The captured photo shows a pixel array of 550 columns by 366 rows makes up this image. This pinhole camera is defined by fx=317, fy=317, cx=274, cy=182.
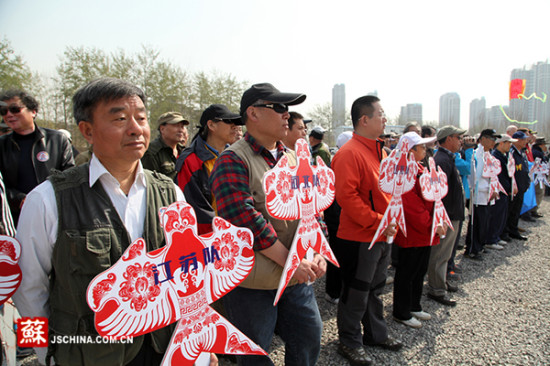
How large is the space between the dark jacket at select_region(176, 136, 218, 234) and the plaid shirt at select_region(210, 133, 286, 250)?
0.95m

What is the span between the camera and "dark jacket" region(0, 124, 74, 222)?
2.78 metres

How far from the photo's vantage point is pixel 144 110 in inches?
53.2

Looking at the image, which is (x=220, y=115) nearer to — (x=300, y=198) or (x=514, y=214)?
(x=300, y=198)

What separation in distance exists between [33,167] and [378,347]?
3562 mm

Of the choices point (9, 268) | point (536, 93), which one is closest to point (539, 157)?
point (9, 268)

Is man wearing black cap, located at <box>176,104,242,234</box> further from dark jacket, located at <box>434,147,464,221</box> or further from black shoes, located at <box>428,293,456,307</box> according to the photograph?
black shoes, located at <box>428,293,456,307</box>

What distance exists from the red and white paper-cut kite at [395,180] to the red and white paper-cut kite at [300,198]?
78cm

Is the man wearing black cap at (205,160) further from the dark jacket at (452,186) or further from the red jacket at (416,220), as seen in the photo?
the dark jacket at (452,186)

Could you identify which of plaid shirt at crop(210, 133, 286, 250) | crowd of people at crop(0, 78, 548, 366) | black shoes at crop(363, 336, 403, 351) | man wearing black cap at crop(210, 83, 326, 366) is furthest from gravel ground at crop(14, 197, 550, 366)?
plaid shirt at crop(210, 133, 286, 250)

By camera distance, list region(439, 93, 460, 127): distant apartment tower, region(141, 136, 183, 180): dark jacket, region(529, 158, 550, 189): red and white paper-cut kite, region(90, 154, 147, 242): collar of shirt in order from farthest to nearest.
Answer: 1. region(439, 93, 460, 127): distant apartment tower
2. region(529, 158, 550, 189): red and white paper-cut kite
3. region(141, 136, 183, 180): dark jacket
4. region(90, 154, 147, 242): collar of shirt

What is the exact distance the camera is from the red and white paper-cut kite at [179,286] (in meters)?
1.09

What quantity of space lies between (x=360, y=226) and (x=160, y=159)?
2373 millimetres

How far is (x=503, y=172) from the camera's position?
238 inches

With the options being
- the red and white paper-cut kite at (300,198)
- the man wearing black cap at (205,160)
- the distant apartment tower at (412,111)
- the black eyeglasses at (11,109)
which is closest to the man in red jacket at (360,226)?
the red and white paper-cut kite at (300,198)
